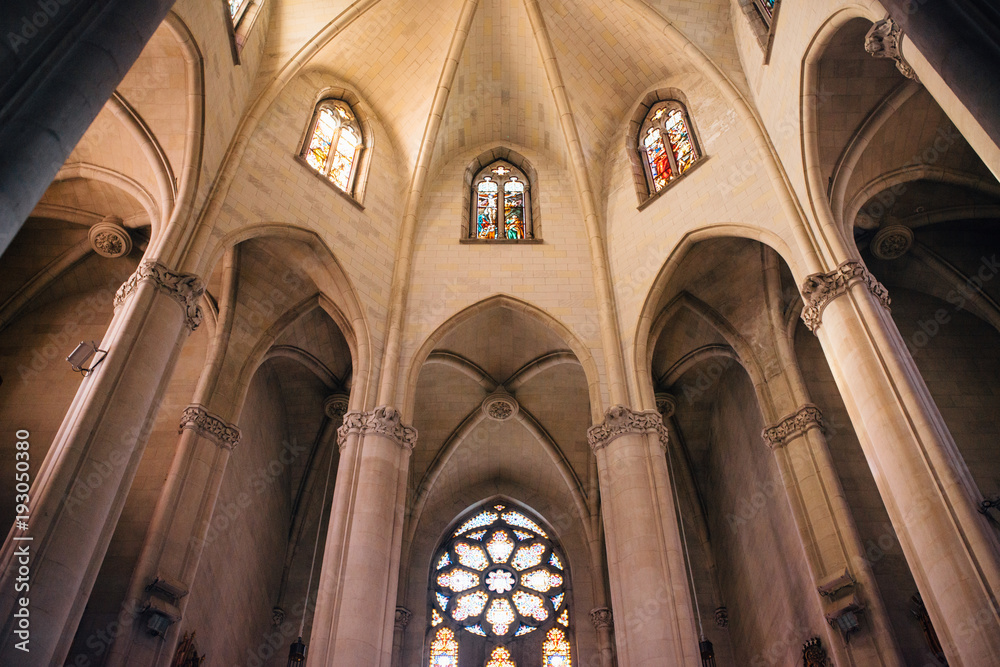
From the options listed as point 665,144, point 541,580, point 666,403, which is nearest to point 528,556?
point 541,580

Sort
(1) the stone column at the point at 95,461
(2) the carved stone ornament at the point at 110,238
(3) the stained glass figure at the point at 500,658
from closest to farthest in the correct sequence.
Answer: (1) the stone column at the point at 95,461 → (2) the carved stone ornament at the point at 110,238 → (3) the stained glass figure at the point at 500,658

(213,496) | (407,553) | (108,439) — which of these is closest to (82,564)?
(108,439)

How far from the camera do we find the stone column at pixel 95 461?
22.3 feet

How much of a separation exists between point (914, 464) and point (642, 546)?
11.7 feet

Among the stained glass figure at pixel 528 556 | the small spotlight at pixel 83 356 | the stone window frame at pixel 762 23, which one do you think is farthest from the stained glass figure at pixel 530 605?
the stone window frame at pixel 762 23

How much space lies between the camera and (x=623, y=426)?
37.4 feet

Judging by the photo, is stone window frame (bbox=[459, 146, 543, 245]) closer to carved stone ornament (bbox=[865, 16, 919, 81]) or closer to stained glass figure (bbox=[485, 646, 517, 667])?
carved stone ornament (bbox=[865, 16, 919, 81])

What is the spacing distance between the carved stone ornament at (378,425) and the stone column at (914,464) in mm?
5942

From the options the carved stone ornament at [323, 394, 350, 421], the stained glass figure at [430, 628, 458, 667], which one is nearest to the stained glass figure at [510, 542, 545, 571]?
the stained glass figure at [430, 628, 458, 667]

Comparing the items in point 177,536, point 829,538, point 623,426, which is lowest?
point 829,538

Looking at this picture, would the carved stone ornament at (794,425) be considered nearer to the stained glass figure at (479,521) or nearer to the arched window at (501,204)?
the arched window at (501,204)

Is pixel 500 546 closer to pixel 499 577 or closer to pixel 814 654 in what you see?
pixel 499 577

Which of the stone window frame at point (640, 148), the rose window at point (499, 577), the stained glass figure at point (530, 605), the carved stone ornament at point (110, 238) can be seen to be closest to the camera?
the carved stone ornament at point (110, 238)

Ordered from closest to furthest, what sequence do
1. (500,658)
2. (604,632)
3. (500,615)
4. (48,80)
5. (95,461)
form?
(48,80)
(95,461)
(500,658)
(604,632)
(500,615)
